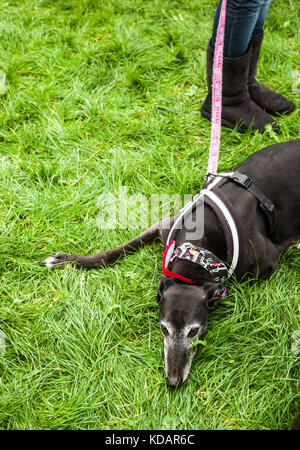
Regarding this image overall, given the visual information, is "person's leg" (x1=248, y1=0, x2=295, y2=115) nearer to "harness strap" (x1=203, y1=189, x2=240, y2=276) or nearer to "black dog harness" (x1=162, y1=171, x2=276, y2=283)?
"black dog harness" (x1=162, y1=171, x2=276, y2=283)

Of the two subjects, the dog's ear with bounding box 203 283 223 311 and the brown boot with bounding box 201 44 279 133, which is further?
the brown boot with bounding box 201 44 279 133

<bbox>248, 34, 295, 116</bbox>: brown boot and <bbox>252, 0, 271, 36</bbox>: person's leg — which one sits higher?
<bbox>252, 0, 271, 36</bbox>: person's leg

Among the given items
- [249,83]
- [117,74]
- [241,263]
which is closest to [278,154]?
[241,263]

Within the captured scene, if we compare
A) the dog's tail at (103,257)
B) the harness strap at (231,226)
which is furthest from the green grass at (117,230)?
the harness strap at (231,226)

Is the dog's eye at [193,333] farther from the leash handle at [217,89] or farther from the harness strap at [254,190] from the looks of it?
the leash handle at [217,89]

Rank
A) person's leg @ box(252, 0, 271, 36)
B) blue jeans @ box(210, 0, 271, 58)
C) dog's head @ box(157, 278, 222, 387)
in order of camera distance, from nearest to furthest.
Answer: dog's head @ box(157, 278, 222, 387)
blue jeans @ box(210, 0, 271, 58)
person's leg @ box(252, 0, 271, 36)

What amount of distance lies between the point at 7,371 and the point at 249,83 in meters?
3.61

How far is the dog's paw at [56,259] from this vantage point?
3.13 meters

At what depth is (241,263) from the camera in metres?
2.82

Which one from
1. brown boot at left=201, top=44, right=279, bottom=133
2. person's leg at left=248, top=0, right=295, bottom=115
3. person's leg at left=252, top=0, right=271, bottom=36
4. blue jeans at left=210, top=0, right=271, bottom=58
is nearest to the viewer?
blue jeans at left=210, top=0, right=271, bottom=58

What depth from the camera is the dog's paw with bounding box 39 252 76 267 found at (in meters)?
3.13

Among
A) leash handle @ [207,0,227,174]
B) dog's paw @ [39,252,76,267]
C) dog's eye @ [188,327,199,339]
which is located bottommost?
dog's paw @ [39,252,76,267]

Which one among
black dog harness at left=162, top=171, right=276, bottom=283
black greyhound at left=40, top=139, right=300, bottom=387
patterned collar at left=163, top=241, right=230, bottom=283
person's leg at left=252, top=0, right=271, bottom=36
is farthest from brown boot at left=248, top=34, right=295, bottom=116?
patterned collar at left=163, top=241, right=230, bottom=283

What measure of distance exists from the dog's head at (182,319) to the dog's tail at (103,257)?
2.38 ft
